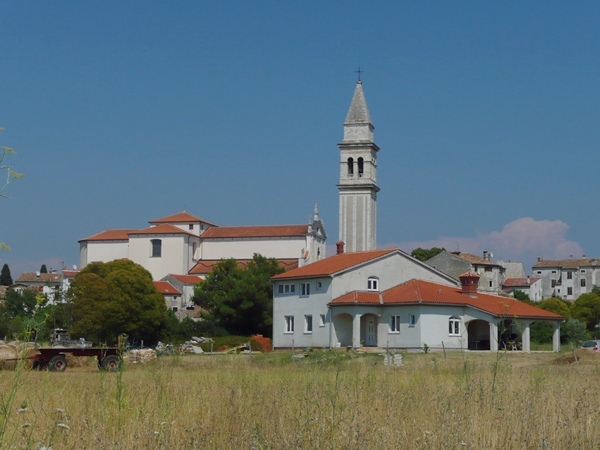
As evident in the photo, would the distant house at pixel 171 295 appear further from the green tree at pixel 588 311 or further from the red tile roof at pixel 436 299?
the green tree at pixel 588 311

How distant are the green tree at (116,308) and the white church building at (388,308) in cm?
1464

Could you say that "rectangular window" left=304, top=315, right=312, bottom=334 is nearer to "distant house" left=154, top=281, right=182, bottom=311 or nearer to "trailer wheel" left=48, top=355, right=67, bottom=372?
"trailer wheel" left=48, top=355, right=67, bottom=372

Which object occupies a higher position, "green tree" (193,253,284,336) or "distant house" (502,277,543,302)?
"distant house" (502,277,543,302)

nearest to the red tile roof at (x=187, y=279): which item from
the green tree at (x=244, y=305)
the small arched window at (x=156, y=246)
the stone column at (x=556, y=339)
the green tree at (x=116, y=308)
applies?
the small arched window at (x=156, y=246)

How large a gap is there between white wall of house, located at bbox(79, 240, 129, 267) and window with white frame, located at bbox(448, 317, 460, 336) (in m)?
63.0

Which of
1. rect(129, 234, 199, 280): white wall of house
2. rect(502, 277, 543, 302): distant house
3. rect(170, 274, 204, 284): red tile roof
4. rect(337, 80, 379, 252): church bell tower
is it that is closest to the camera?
rect(337, 80, 379, 252): church bell tower

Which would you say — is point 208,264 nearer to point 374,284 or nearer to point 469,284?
point 374,284

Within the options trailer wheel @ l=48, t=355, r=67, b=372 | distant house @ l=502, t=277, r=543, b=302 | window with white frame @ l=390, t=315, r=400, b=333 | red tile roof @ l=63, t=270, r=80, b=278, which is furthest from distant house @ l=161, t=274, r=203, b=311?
trailer wheel @ l=48, t=355, r=67, b=372

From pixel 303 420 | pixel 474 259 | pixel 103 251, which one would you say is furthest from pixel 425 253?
pixel 303 420

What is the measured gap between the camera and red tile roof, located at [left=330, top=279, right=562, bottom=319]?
1929 inches

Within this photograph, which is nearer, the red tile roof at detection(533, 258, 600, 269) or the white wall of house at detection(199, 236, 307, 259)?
the white wall of house at detection(199, 236, 307, 259)

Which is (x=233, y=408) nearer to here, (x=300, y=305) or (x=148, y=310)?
(x=300, y=305)

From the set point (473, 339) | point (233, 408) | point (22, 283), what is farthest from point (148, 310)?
point (22, 283)

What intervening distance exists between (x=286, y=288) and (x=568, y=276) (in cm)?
9286
